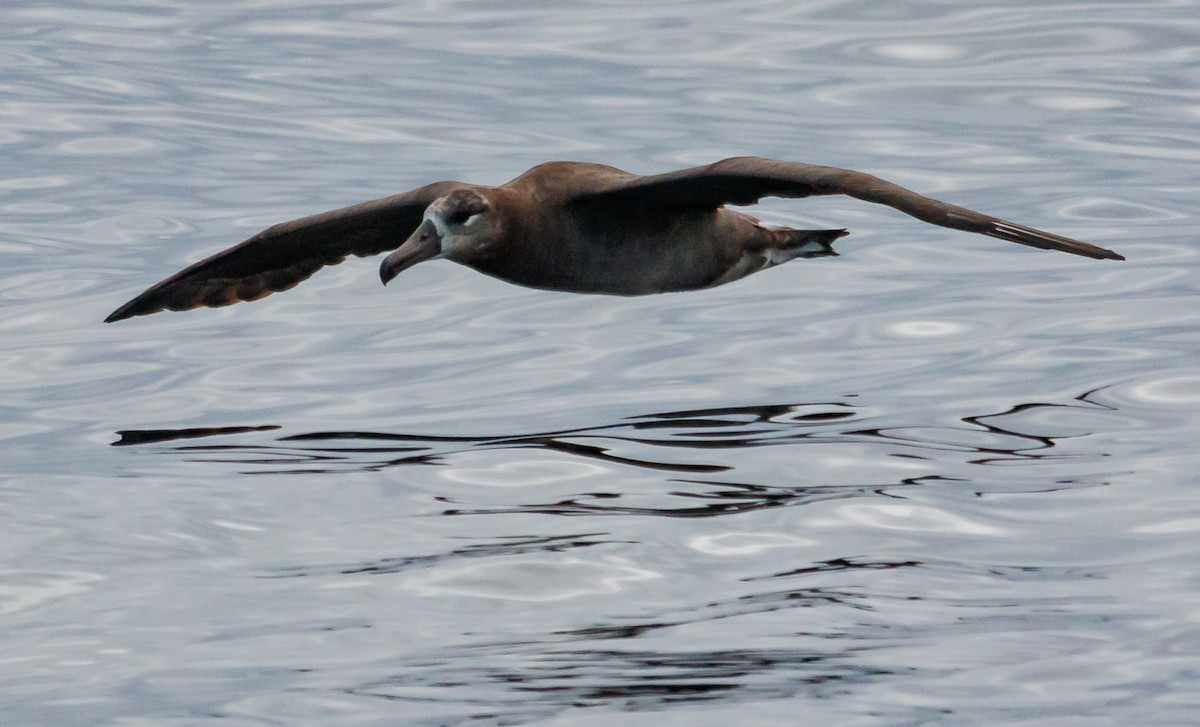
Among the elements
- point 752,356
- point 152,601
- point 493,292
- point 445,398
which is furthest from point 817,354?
point 152,601

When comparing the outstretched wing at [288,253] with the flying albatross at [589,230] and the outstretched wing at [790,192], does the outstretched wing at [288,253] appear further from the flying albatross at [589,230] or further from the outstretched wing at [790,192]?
the outstretched wing at [790,192]

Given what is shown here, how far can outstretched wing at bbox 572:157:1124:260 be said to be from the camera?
9.52 metres

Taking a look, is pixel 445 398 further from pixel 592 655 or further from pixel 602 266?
pixel 592 655

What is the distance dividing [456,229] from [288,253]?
1.92 m

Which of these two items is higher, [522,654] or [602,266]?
[602,266]

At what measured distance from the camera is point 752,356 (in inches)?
555

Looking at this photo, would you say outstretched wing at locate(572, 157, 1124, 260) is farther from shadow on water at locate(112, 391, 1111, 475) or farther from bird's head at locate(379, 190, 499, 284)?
shadow on water at locate(112, 391, 1111, 475)

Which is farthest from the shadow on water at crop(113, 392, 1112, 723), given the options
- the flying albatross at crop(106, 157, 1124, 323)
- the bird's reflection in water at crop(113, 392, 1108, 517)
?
the flying albatross at crop(106, 157, 1124, 323)

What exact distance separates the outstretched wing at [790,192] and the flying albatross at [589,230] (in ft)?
0.04

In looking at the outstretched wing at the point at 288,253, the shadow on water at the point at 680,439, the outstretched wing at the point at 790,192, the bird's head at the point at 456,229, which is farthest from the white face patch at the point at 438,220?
the shadow on water at the point at 680,439

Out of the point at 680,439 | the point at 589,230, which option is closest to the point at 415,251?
the point at 589,230

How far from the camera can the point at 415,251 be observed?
10953mm

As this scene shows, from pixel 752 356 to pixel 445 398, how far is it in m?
2.27

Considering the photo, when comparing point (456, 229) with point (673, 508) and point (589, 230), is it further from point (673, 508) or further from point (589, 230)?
point (673, 508)
